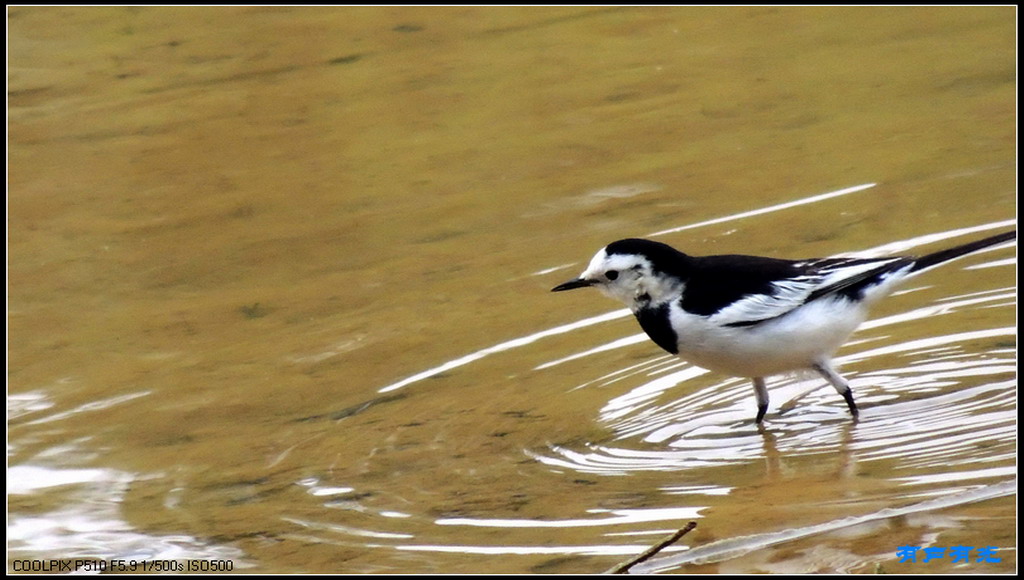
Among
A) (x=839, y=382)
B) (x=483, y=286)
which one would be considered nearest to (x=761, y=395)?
(x=839, y=382)

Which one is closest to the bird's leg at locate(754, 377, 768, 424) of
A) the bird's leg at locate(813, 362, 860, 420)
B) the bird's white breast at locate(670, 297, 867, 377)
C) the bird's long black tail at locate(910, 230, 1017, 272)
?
the bird's white breast at locate(670, 297, 867, 377)

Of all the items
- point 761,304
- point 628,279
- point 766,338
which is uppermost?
point 628,279

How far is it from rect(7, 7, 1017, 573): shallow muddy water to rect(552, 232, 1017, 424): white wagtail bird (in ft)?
1.02

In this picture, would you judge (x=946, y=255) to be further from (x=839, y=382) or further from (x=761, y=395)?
(x=761, y=395)

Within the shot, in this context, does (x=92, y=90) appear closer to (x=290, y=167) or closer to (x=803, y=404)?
(x=290, y=167)

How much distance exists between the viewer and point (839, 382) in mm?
6375

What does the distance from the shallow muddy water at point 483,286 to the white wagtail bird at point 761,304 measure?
12.3 inches

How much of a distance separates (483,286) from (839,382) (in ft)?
7.85

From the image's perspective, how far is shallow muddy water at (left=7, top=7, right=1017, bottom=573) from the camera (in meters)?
5.62

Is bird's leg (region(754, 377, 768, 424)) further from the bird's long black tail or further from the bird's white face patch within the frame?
the bird's long black tail

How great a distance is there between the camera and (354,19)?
14.0 m

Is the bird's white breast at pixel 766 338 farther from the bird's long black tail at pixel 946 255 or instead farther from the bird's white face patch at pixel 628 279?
the bird's long black tail at pixel 946 255

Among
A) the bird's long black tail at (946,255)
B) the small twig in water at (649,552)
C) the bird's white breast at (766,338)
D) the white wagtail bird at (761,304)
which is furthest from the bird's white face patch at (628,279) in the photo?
the small twig in water at (649,552)

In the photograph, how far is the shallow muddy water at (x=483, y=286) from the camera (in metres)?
5.62
